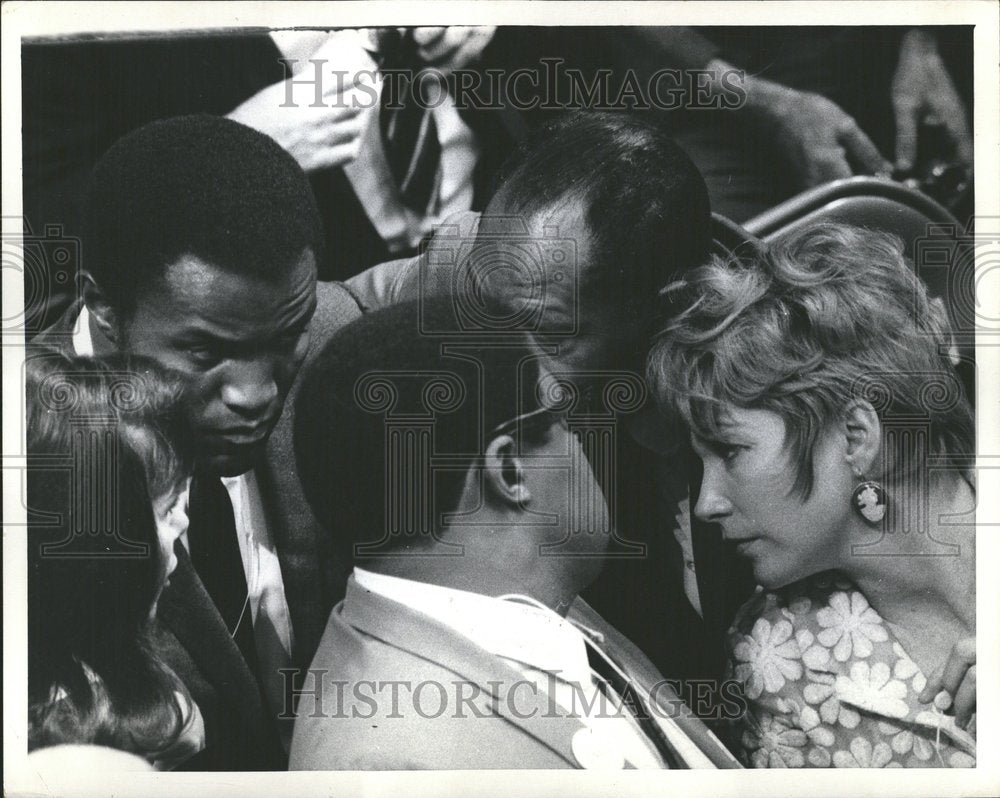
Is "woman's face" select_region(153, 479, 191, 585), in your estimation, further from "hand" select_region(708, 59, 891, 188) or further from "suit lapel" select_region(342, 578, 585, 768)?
"hand" select_region(708, 59, 891, 188)

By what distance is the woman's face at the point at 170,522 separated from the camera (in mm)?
2996

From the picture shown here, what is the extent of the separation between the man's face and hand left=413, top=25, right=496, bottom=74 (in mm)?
702

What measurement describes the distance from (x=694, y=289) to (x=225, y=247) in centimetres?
139

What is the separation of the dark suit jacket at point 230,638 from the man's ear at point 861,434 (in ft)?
4.94

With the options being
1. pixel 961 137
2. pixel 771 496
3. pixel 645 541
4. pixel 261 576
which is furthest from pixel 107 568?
pixel 961 137

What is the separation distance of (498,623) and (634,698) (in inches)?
18.5

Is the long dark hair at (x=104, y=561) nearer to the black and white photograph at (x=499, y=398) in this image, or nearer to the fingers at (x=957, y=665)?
the black and white photograph at (x=499, y=398)

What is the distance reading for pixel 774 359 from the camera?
2.95 metres

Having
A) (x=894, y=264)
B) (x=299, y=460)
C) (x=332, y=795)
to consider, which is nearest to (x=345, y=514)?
(x=299, y=460)

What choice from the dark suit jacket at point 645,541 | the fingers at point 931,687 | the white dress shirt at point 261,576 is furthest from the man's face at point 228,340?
the fingers at point 931,687

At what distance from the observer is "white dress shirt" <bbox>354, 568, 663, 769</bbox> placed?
9.68ft

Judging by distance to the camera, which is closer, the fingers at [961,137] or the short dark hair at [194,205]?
the short dark hair at [194,205]

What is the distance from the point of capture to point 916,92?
9.92 feet

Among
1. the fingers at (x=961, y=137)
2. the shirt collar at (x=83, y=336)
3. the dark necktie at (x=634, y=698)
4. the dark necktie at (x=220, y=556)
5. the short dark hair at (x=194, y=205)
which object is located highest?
the fingers at (x=961, y=137)
